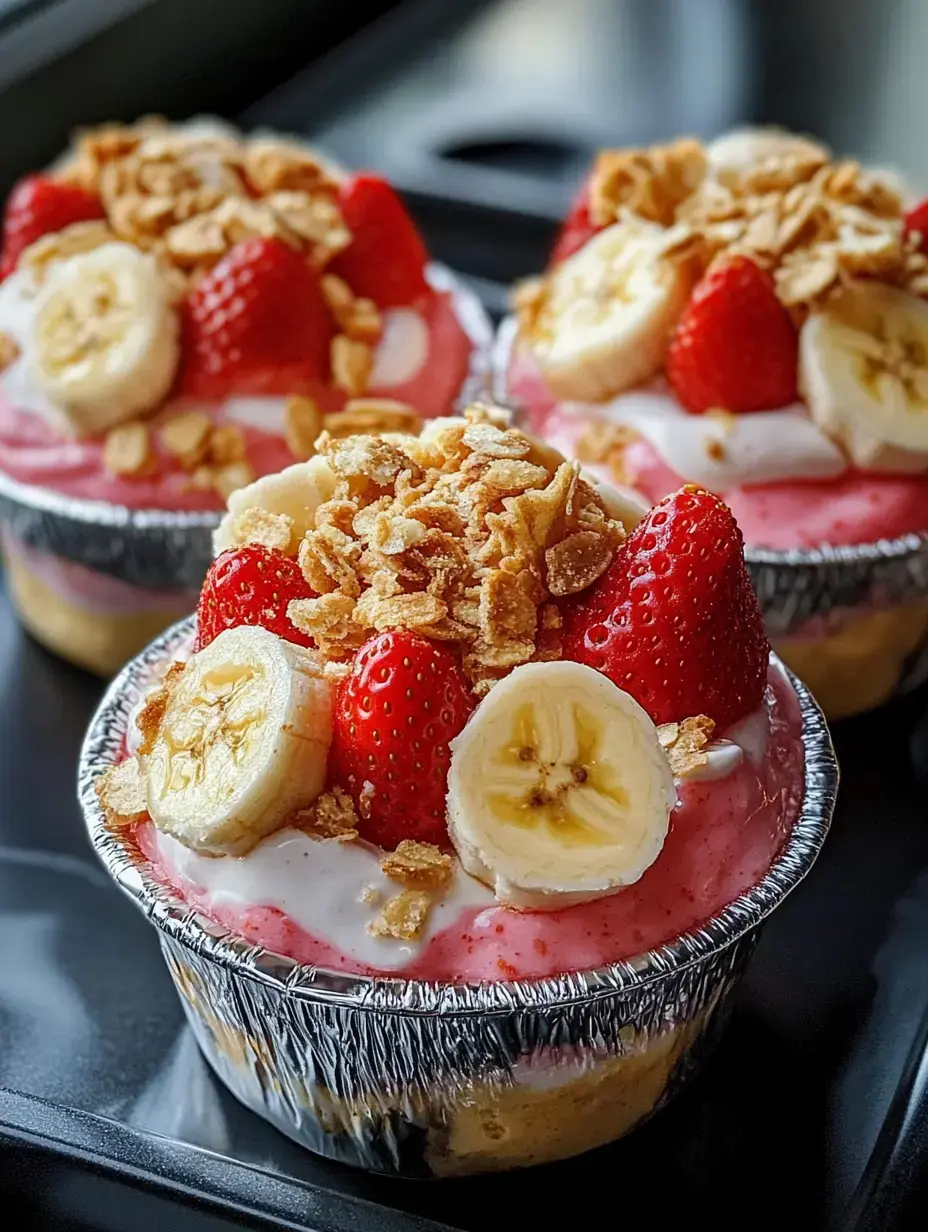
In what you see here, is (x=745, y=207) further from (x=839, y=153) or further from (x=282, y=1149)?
(x=839, y=153)

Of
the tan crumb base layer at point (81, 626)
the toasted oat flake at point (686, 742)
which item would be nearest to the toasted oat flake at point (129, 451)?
the tan crumb base layer at point (81, 626)

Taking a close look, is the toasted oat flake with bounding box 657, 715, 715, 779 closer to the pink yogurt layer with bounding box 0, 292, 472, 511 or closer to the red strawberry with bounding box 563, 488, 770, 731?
the red strawberry with bounding box 563, 488, 770, 731

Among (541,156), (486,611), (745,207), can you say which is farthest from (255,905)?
(541,156)

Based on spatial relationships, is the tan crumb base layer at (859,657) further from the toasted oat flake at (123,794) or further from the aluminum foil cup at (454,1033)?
the toasted oat flake at (123,794)

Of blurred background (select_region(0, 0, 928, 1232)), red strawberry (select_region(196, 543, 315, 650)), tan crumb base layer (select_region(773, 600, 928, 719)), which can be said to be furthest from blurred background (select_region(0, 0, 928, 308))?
red strawberry (select_region(196, 543, 315, 650))

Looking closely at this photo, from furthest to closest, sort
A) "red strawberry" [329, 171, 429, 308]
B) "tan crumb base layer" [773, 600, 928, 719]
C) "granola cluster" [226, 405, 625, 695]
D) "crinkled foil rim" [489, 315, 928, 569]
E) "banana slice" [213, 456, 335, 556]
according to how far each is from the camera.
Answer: "red strawberry" [329, 171, 429, 308], "tan crumb base layer" [773, 600, 928, 719], "crinkled foil rim" [489, 315, 928, 569], "banana slice" [213, 456, 335, 556], "granola cluster" [226, 405, 625, 695]

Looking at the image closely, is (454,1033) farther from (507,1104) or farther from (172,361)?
(172,361)
